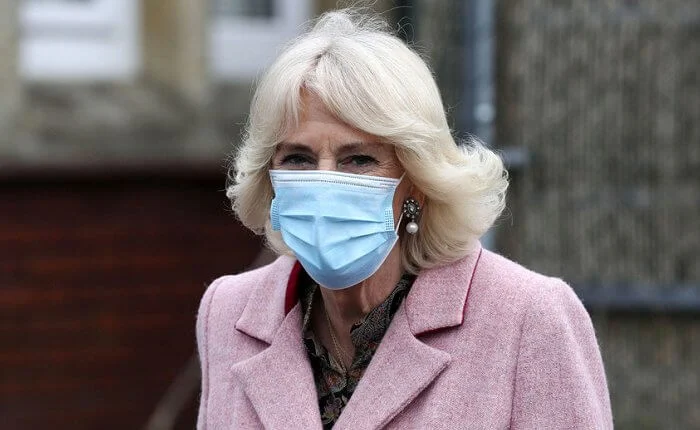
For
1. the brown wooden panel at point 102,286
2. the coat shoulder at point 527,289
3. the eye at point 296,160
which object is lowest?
the brown wooden panel at point 102,286

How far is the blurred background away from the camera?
5965 mm

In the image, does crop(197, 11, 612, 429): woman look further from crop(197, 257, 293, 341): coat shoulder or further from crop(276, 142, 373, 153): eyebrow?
crop(197, 257, 293, 341): coat shoulder

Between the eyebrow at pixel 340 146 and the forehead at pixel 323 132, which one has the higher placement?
the forehead at pixel 323 132

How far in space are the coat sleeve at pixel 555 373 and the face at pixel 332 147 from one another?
1.51 feet

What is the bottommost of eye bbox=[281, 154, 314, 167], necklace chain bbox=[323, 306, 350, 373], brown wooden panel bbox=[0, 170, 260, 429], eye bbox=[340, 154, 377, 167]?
brown wooden panel bbox=[0, 170, 260, 429]

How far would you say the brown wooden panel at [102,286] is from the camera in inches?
287

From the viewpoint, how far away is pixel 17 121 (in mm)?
7410

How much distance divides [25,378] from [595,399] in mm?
4909

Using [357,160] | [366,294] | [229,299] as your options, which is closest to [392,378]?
[366,294]

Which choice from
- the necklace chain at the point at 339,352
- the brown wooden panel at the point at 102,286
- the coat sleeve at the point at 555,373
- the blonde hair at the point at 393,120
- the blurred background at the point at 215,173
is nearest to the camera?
the coat sleeve at the point at 555,373

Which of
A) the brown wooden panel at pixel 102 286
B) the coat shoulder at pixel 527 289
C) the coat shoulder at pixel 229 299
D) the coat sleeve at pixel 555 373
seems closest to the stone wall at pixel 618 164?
the brown wooden panel at pixel 102 286

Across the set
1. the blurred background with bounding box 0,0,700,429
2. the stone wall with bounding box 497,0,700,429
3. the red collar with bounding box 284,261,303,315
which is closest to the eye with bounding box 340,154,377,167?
the red collar with bounding box 284,261,303,315

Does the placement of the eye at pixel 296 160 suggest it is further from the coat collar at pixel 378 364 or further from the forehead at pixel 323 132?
the coat collar at pixel 378 364

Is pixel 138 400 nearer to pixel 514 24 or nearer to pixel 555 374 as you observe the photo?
pixel 514 24
